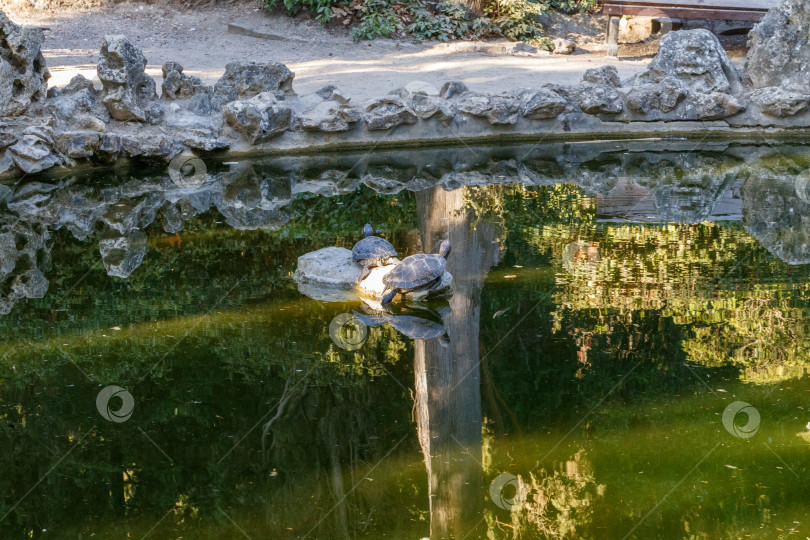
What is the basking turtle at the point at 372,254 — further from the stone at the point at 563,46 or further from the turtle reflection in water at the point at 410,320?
the stone at the point at 563,46

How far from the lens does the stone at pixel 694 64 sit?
32.6 ft

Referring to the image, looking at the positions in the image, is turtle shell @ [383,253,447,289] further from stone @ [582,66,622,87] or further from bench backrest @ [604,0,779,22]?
bench backrest @ [604,0,779,22]

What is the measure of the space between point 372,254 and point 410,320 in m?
0.66

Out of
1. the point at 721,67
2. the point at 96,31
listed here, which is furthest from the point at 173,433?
the point at 96,31

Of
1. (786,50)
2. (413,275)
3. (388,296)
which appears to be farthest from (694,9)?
(388,296)

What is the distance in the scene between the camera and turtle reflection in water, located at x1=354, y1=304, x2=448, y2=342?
4984 millimetres

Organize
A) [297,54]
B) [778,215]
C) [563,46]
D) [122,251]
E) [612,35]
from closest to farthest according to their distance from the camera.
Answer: [122,251], [778,215], [297,54], [612,35], [563,46]

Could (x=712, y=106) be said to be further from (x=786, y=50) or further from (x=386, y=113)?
(x=386, y=113)

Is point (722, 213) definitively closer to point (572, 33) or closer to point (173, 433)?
point (173, 433)

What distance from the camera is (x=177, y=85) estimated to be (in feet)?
31.3

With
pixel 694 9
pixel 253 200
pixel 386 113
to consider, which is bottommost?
pixel 253 200

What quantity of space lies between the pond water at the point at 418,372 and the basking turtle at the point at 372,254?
1.32 ft

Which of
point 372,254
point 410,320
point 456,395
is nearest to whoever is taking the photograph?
point 456,395

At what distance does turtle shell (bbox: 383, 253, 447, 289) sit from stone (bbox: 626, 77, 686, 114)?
524cm
